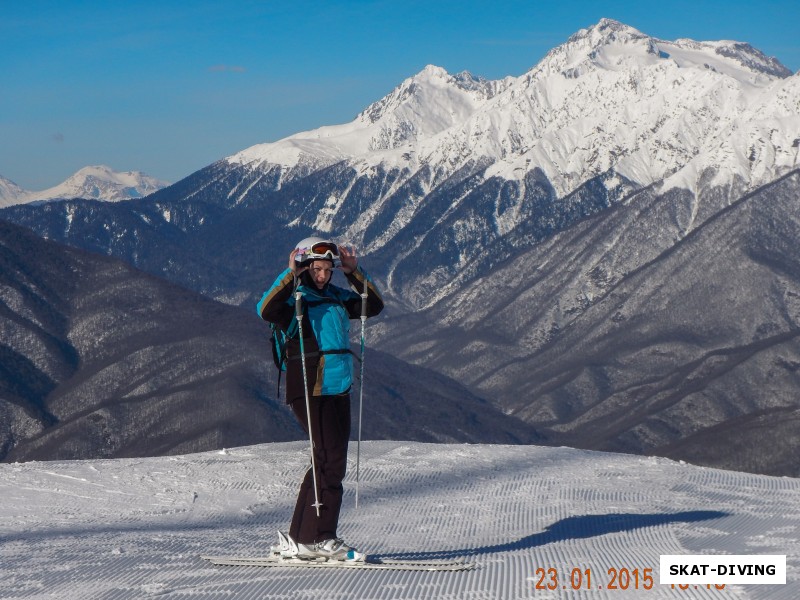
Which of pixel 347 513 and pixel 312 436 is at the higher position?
pixel 312 436

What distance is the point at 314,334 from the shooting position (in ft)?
56.9

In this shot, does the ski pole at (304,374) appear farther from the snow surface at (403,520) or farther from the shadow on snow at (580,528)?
the shadow on snow at (580,528)

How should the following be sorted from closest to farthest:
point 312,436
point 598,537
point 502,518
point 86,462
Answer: point 312,436 → point 598,537 → point 502,518 → point 86,462

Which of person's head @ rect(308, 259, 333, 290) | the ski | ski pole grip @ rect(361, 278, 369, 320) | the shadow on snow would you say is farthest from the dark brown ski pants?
person's head @ rect(308, 259, 333, 290)

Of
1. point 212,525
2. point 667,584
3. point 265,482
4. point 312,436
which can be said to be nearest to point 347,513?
point 212,525

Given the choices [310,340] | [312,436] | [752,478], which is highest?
[310,340]

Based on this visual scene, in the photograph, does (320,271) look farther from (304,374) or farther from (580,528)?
(580,528)

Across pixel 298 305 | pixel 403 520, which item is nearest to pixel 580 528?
pixel 403 520

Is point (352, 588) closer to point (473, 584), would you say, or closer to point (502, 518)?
point (473, 584)

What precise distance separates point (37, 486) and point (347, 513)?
770 centimetres

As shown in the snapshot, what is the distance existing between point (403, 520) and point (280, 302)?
709 centimetres

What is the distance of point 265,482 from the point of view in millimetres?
27875

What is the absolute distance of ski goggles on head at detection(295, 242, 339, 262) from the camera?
17.2m

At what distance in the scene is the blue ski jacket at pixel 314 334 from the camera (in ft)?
55.9
